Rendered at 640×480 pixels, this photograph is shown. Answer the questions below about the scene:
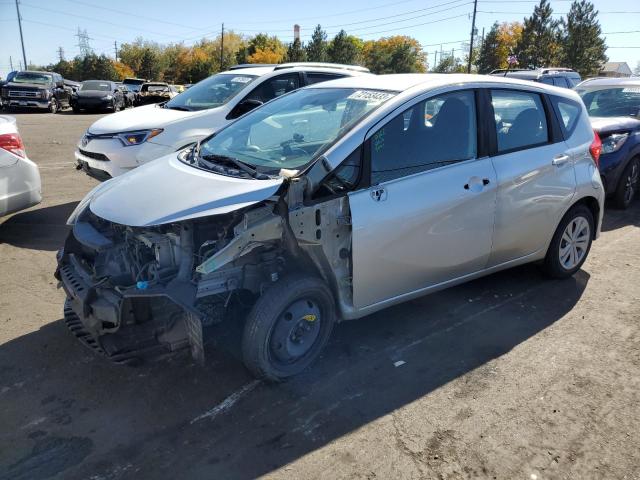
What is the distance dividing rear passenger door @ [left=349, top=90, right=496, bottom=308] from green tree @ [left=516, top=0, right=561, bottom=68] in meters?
56.3

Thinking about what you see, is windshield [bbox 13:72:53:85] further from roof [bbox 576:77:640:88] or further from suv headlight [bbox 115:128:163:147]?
roof [bbox 576:77:640:88]

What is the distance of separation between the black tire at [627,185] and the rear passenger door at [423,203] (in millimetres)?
4744

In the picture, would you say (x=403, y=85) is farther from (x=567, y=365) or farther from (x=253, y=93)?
(x=253, y=93)

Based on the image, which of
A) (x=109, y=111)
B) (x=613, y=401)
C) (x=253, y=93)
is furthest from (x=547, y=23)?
(x=613, y=401)

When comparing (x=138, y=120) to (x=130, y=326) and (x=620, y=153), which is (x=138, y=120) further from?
(x=620, y=153)

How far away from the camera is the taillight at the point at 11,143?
18.3ft

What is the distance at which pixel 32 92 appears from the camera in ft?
77.5

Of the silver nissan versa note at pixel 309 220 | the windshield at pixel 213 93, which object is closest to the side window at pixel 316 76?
the windshield at pixel 213 93

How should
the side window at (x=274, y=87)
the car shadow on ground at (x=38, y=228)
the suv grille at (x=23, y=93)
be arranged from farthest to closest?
1. the suv grille at (x=23, y=93)
2. the side window at (x=274, y=87)
3. the car shadow on ground at (x=38, y=228)

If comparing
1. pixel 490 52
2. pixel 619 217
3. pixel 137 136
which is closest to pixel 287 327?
pixel 137 136

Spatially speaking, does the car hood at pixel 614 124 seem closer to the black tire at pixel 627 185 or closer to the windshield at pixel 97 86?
the black tire at pixel 627 185

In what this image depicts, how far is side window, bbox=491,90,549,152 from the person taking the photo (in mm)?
4117

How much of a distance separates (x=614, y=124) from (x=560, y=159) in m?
4.01

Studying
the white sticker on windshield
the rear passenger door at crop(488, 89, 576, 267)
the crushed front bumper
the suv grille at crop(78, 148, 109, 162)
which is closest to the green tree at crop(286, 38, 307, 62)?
the suv grille at crop(78, 148, 109, 162)
